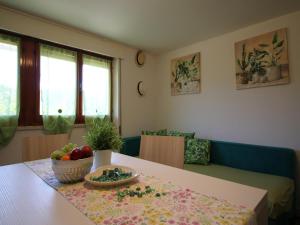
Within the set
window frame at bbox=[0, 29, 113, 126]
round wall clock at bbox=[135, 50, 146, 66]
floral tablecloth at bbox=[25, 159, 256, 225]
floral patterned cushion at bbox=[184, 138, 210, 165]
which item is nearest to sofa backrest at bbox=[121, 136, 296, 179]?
floral patterned cushion at bbox=[184, 138, 210, 165]

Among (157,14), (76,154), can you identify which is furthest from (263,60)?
(76,154)

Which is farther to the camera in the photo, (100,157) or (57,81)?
(57,81)

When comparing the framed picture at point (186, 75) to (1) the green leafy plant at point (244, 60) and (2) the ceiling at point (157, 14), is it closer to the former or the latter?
(2) the ceiling at point (157, 14)

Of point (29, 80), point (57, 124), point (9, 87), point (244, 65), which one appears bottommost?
point (57, 124)

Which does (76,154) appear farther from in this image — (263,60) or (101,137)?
(263,60)

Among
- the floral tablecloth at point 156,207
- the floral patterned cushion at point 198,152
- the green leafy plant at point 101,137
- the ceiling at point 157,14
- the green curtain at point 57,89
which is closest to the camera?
the floral tablecloth at point 156,207

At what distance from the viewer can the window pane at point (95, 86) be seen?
2.68 m

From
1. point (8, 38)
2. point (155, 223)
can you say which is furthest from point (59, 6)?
point (155, 223)

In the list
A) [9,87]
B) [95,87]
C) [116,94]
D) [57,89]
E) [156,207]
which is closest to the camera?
[156,207]

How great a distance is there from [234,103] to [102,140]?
2.05 m

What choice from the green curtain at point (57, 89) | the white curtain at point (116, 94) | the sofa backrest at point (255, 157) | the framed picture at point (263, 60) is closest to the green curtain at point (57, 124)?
the green curtain at point (57, 89)

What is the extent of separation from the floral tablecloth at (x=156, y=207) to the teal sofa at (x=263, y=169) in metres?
1.12

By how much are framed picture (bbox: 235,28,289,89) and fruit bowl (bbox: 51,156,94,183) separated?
229cm

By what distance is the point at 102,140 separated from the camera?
1.15m
